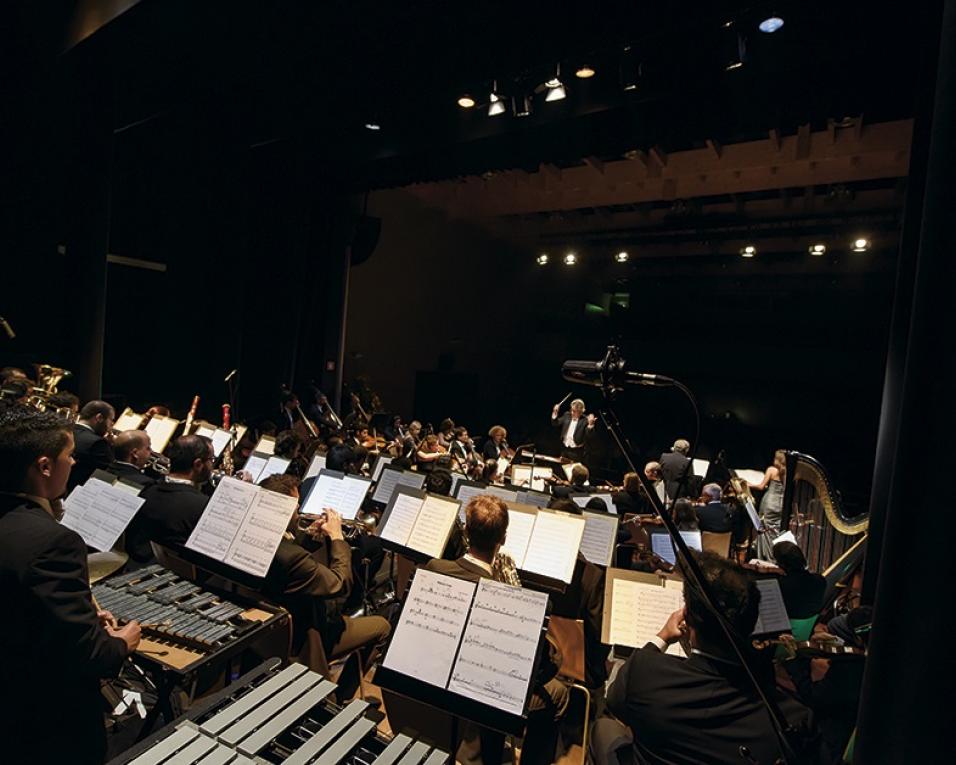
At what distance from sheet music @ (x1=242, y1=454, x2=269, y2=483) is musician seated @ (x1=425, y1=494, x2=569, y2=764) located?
338 cm

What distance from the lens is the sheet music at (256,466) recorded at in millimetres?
5891

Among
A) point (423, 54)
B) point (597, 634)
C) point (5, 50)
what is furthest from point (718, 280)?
point (5, 50)

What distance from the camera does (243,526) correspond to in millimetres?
2947

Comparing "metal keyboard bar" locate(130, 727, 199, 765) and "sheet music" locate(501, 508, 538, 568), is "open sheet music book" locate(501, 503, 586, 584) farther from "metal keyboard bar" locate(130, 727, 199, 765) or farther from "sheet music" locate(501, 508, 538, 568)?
"metal keyboard bar" locate(130, 727, 199, 765)

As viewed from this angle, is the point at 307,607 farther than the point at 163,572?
Yes

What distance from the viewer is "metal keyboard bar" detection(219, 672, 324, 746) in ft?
4.82

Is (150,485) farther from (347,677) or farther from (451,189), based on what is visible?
(451,189)

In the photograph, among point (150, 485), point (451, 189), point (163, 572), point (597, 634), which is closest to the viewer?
point (163, 572)

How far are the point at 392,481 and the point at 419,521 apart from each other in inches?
61.0

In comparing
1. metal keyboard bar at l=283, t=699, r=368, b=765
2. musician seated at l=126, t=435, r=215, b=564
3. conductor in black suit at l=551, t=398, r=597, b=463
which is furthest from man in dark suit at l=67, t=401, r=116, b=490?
conductor in black suit at l=551, t=398, r=597, b=463

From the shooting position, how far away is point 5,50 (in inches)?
287

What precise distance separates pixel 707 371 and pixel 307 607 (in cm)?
1414

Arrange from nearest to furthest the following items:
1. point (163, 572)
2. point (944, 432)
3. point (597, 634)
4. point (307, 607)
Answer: point (944, 432) < point (163, 572) < point (307, 607) < point (597, 634)

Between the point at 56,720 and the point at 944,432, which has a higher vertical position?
the point at 944,432
